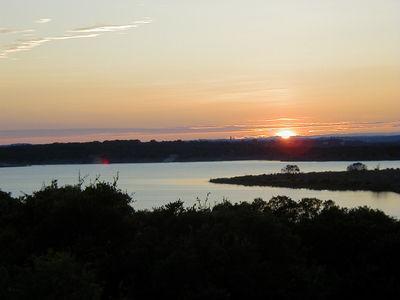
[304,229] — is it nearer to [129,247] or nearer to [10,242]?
[129,247]

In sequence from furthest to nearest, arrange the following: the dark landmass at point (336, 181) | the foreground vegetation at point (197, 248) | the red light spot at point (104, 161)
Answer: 1. the red light spot at point (104, 161)
2. the dark landmass at point (336, 181)
3. the foreground vegetation at point (197, 248)

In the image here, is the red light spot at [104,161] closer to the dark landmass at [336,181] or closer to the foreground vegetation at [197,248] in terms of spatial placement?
the dark landmass at [336,181]

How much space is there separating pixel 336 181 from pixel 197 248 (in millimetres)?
83735

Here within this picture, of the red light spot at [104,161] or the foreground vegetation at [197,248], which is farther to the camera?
the red light spot at [104,161]

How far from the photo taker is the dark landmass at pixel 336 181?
91.6 metres

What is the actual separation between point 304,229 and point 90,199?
6.71 meters

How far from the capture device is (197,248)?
16.0m

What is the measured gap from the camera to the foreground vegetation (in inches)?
602

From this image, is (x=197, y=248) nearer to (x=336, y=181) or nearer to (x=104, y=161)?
(x=336, y=181)

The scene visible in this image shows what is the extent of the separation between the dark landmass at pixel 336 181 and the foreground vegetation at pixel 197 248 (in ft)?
232

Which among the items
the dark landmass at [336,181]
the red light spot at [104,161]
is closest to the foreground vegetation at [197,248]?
the dark landmass at [336,181]

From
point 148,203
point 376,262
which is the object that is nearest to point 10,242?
point 376,262

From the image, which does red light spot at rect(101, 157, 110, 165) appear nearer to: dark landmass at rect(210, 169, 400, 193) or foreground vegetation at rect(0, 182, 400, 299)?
dark landmass at rect(210, 169, 400, 193)

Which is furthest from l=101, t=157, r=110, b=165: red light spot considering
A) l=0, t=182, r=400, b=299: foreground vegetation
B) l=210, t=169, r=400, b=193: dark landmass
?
l=0, t=182, r=400, b=299: foreground vegetation
